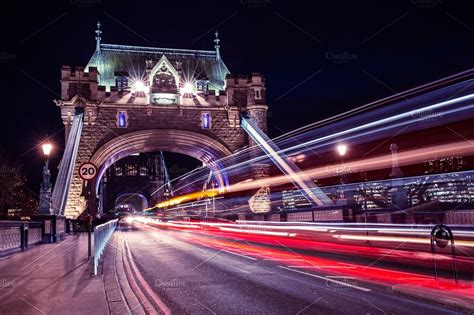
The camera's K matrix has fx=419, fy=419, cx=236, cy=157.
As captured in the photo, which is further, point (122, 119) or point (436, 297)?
point (122, 119)

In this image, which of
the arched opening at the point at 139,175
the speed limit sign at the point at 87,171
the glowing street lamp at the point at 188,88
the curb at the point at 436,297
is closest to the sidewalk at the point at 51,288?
the speed limit sign at the point at 87,171

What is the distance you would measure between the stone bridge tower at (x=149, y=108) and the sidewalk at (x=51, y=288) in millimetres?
28224

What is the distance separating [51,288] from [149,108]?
1356 inches

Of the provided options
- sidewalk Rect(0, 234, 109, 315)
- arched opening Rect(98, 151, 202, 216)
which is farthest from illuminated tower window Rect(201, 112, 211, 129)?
arched opening Rect(98, 151, 202, 216)

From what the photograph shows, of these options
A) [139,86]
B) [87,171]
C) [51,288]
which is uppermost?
[139,86]

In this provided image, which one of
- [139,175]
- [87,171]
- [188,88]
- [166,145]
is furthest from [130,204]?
[87,171]

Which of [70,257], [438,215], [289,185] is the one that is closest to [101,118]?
[289,185]

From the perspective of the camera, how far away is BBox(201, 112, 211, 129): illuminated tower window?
41719mm

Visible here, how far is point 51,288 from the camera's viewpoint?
768cm

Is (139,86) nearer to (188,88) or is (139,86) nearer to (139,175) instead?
(188,88)

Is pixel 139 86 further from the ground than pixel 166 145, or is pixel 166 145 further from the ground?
pixel 139 86

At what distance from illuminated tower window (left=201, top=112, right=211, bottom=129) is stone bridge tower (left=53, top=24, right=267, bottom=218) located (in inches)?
3.9

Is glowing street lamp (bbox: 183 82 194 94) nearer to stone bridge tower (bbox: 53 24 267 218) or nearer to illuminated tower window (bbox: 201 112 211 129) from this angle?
stone bridge tower (bbox: 53 24 267 218)

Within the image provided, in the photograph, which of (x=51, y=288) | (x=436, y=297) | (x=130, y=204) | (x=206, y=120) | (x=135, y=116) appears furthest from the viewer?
(x=130, y=204)
